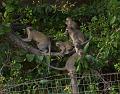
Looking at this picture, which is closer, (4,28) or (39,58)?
(39,58)

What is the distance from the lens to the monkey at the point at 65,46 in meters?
5.66

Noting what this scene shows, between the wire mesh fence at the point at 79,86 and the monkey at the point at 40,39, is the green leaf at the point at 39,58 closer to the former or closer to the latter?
the monkey at the point at 40,39

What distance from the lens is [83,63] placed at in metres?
5.26

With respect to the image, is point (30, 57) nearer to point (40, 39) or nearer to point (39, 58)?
point (39, 58)

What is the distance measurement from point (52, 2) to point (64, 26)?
452 millimetres

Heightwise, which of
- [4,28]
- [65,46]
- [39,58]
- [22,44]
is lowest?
[39,58]

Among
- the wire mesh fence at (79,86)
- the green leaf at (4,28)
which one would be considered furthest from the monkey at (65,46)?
the green leaf at (4,28)

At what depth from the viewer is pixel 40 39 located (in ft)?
19.9

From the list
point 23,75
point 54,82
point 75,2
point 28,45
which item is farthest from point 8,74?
point 75,2

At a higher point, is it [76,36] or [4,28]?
[4,28]

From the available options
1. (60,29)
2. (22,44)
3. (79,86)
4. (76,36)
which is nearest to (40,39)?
(22,44)

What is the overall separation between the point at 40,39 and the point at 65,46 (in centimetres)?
55

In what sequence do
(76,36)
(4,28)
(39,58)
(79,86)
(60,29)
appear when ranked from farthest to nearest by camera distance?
1. (60,29)
2. (4,28)
3. (39,58)
4. (76,36)
5. (79,86)

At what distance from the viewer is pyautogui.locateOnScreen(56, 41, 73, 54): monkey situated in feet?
18.6
